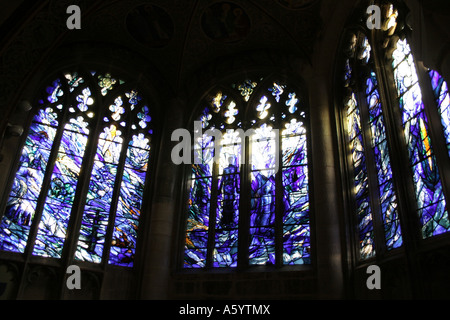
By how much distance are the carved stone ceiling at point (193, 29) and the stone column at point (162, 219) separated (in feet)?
3.73

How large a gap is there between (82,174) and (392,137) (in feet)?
19.6

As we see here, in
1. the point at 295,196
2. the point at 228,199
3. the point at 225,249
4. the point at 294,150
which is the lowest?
the point at 225,249

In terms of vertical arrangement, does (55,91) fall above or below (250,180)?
above

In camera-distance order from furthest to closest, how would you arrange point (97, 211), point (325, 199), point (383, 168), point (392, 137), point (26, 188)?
point (97, 211) → point (26, 188) → point (325, 199) → point (383, 168) → point (392, 137)

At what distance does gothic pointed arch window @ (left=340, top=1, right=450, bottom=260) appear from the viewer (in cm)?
528

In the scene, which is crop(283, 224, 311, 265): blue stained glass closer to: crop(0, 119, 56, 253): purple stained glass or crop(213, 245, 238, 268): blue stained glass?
crop(213, 245, 238, 268): blue stained glass

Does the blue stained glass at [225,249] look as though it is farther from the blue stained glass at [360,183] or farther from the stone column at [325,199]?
the blue stained glass at [360,183]

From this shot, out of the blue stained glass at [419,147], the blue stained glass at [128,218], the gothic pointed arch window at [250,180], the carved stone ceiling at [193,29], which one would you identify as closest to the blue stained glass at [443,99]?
the blue stained glass at [419,147]

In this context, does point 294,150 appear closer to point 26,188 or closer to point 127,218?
point 127,218

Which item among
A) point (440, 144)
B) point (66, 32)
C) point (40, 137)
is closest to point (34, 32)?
point (66, 32)

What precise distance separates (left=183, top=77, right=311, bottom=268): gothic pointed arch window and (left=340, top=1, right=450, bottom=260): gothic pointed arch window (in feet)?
3.75

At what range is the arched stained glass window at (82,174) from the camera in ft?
25.0

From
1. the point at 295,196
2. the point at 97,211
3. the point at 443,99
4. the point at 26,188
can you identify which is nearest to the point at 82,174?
the point at 97,211

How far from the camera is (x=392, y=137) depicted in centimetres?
607
